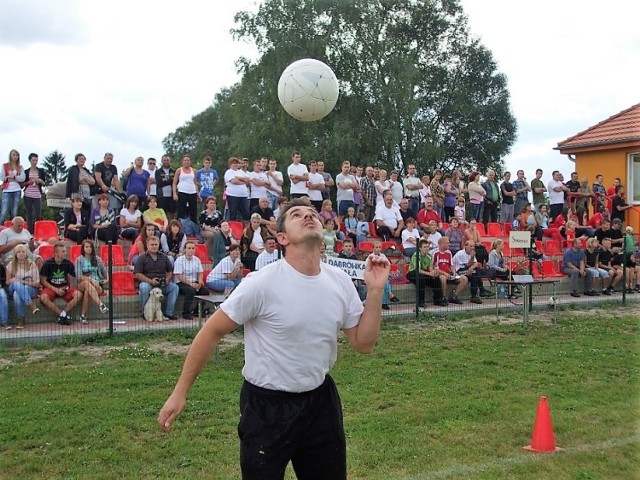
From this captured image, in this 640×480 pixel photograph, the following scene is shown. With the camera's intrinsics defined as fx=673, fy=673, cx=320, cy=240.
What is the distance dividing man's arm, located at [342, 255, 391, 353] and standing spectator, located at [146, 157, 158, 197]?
1096cm

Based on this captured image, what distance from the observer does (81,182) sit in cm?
1324

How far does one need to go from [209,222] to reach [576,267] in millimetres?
8306

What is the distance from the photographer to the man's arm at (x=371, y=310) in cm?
343

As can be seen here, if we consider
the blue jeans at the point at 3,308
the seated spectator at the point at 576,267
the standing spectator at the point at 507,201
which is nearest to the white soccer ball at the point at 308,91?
the blue jeans at the point at 3,308

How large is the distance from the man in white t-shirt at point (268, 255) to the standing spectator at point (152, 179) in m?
3.55

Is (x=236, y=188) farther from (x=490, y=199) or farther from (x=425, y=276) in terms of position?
(x=490, y=199)

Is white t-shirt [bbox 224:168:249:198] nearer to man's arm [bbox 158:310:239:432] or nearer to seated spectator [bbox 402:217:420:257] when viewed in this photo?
seated spectator [bbox 402:217:420:257]

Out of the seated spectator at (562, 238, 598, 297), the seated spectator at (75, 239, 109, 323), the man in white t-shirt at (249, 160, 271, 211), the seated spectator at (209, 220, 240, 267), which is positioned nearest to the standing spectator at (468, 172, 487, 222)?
the seated spectator at (562, 238, 598, 297)

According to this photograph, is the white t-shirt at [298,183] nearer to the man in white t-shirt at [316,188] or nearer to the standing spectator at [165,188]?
the man in white t-shirt at [316,188]

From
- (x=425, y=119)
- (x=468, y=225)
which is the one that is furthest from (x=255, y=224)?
(x=425, y=119)

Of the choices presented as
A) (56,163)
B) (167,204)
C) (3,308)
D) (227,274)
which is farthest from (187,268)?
(56,163)

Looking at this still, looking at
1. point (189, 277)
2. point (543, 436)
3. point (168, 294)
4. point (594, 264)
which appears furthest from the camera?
point (594, 264)

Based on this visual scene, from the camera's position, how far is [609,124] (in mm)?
25281

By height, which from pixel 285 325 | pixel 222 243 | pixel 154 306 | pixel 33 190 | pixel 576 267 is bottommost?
pixel 154 306
